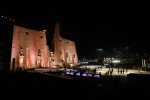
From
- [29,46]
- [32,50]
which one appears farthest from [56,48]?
[29,46]

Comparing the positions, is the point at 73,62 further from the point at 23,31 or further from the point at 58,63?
the point at 23,31

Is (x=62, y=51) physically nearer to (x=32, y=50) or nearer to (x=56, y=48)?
(x=56, y=48)

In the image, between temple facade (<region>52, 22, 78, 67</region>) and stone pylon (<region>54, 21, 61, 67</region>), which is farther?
temple facade (<region>52, 22, 78, 67</region>)

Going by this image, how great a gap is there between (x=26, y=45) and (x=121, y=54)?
59.8 m

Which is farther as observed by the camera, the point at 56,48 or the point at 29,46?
the point at 56,48

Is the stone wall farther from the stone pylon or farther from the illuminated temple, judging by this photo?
the stone pylon

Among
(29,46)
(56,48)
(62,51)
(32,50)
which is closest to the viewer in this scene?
(29,46)

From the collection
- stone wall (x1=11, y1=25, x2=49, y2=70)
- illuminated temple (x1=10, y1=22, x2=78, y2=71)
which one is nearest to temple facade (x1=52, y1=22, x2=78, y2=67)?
illuminated temple (x1=10, y1=22, x2=78, y2=71)

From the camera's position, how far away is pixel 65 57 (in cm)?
4438

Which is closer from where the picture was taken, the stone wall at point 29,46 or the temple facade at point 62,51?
the stone wall at point 29,46

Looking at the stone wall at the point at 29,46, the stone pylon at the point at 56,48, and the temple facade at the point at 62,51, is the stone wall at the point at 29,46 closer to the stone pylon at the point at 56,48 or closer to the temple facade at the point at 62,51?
the stone pylon at the point at 56,48

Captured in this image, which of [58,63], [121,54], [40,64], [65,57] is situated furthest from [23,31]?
[121,54]

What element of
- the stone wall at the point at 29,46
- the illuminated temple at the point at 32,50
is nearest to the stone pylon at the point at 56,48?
the illuminated temple at the point at 32,50

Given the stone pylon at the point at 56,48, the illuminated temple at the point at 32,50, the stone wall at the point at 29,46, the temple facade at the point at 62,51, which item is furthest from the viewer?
the temple facade at the point at 62,51
